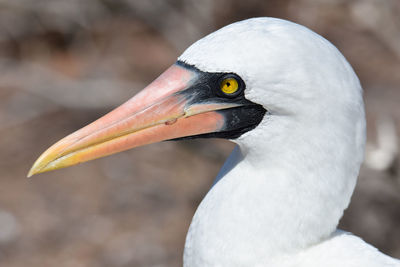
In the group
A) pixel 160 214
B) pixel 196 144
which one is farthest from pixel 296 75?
pixel 160 214

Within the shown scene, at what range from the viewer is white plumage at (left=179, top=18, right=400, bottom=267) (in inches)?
89.1

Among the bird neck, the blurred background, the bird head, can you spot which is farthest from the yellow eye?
the blurred background

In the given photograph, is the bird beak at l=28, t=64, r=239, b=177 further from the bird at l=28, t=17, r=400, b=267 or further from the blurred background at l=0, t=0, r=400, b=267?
the blurred background at l=0, t=0, r=400, b=267

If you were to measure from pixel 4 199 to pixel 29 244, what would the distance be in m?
0.71

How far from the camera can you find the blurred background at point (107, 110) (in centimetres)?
588

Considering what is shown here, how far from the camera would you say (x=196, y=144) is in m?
6.09

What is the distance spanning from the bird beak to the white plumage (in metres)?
0.15

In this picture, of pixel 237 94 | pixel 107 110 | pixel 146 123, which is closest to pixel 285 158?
pixel 237 94

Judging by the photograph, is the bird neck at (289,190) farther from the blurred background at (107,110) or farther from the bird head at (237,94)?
the blurred background at (107,110)

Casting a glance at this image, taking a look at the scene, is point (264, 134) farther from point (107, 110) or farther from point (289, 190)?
point (107, 110)

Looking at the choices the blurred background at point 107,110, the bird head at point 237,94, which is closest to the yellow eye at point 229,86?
the bird head at point 237,94

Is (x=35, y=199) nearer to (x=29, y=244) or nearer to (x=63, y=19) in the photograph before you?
(x=29, y=244)

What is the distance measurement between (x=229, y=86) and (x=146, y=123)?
36 cm

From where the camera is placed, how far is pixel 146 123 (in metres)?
2.47
